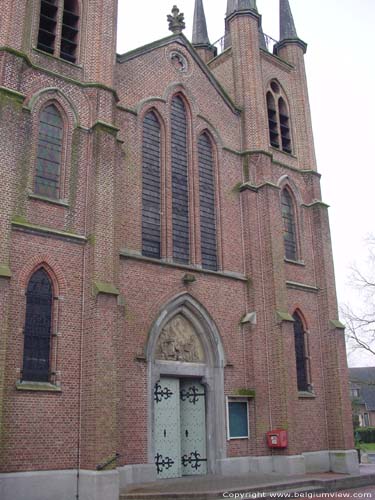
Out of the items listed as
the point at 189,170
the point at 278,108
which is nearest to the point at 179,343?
the point at 189,170

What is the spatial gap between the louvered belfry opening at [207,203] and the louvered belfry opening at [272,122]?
3.69 metres

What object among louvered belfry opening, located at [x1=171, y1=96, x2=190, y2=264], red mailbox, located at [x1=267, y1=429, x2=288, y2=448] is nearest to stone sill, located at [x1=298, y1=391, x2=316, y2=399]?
red mailbox, located at [x1=267, y1=429, x2=288, y2=448]

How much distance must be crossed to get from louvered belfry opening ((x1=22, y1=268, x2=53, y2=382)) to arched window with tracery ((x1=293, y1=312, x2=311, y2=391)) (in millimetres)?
9872

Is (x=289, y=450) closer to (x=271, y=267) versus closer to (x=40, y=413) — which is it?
(x=271, y=267)

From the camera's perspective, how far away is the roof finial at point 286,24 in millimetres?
26080

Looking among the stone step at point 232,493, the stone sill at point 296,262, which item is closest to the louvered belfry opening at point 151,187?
the stone sill at point 296,262

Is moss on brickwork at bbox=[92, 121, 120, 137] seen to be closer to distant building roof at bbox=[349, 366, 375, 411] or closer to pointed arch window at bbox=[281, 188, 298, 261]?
pointed arch window at bbox=[281, 188, 298, 261]

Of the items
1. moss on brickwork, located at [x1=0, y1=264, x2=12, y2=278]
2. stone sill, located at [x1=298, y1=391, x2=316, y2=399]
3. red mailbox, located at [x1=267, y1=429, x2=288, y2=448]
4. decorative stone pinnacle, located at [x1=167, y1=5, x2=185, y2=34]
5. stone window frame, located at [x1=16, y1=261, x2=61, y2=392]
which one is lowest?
red mailbox, located at [x1=267, y1=429, x2=288, y2=448]

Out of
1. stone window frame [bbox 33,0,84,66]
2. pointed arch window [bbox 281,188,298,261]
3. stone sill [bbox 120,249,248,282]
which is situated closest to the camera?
stone sill [bbox 120,249,248,282]

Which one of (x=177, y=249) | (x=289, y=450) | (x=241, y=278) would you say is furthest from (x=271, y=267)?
(x=289, y=450)

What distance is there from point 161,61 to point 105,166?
239 inches

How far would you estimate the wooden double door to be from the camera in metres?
16.6

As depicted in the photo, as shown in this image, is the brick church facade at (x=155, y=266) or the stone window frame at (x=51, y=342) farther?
the brick church facade at (x=155, y=266)

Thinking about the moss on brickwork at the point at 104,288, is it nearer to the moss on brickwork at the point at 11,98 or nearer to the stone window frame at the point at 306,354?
the moss on brickwork at the point at 11,98
